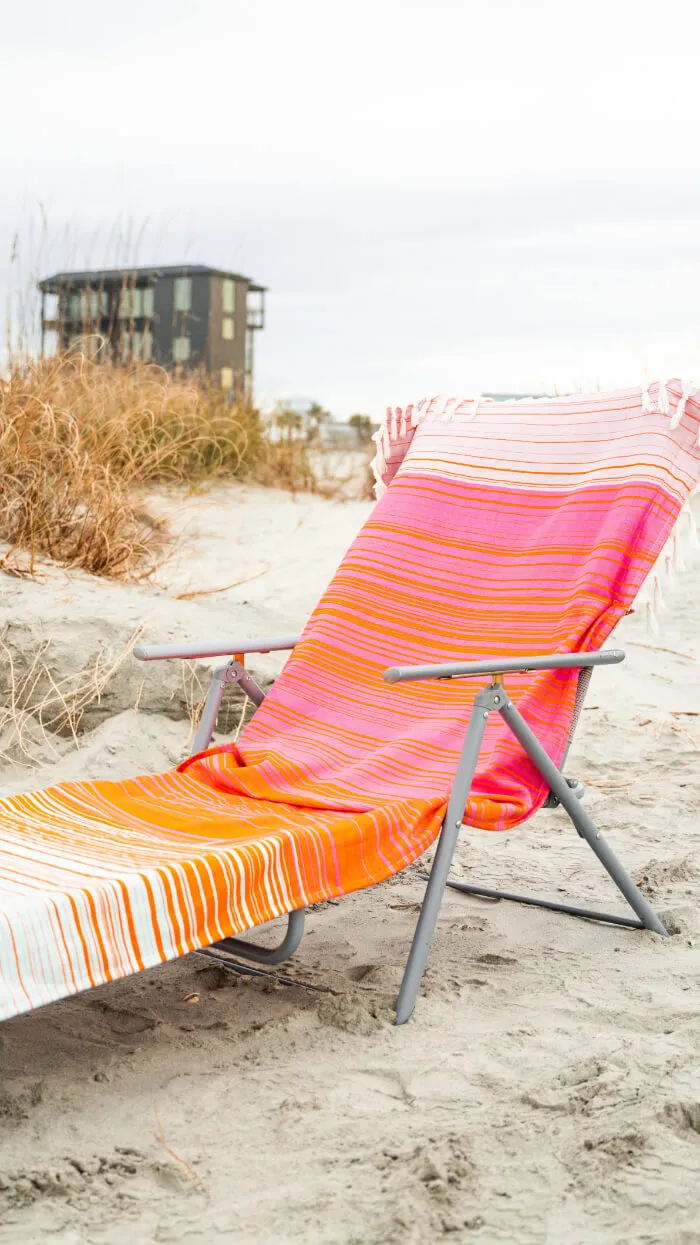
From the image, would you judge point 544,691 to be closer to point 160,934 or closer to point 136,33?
point 160,934

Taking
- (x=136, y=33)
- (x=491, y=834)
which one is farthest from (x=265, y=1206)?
(x=136, y=33)

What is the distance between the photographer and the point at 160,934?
79.0 inches

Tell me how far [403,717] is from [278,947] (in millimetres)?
818

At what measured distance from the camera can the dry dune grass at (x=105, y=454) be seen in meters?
5.18

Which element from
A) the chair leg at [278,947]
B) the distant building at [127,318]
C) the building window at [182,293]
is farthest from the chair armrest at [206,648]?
the building window at [182,293]

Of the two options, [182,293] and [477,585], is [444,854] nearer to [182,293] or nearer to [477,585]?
[477,585]

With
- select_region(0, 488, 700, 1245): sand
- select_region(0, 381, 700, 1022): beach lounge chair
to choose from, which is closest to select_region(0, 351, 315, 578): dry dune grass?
select_region(0, 381, 700, 1022): beach lounge chair

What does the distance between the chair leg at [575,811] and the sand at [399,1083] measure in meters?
0.08

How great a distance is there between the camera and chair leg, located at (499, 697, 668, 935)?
250 cm

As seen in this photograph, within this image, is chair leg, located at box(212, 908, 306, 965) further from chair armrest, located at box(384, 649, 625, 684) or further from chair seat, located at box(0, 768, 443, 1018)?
chair armrest, located at box(384, 649, 625, 684)

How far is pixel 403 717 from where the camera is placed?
305 centimetres

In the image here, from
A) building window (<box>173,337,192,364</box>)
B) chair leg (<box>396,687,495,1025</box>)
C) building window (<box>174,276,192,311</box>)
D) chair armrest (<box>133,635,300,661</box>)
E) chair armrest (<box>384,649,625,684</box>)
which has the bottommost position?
chair leg (<box>396,687,495,1025</box>)

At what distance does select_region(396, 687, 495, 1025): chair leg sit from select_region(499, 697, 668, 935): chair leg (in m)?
0.07

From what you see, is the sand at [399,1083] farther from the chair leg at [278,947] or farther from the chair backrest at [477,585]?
the chair backrest at [477,585]
